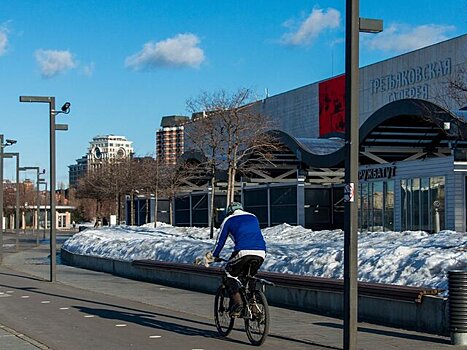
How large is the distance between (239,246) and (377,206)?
34368 mm

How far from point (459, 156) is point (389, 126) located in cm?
550

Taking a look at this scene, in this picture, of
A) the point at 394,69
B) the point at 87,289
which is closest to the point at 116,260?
the point at 87,289

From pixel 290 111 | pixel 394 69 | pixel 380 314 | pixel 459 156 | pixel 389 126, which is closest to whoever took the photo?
pixel 380 314

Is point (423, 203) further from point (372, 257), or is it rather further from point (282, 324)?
point (282, 324)

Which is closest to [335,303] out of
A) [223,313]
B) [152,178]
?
[223,313]

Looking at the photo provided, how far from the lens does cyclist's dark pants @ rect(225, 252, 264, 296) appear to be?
36.8 ft

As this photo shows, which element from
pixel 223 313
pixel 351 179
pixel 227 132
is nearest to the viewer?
pixel 351 179

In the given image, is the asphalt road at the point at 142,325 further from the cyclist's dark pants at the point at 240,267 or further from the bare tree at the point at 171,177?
the bare tree at the point at 171,177

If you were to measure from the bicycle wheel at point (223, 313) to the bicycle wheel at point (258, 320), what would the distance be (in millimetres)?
596

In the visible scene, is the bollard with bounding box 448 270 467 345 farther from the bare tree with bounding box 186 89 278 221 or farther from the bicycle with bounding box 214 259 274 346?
the bare tree with bounding box 186 89 278 221

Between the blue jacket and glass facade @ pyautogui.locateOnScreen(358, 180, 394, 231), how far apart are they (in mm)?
31408

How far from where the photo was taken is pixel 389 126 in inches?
1657

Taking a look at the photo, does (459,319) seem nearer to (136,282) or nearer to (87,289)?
(87,289)

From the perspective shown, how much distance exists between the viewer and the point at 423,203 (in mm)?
40250
